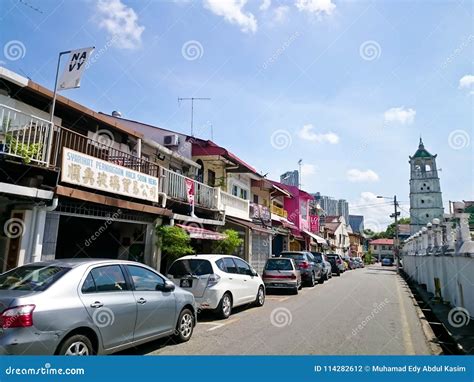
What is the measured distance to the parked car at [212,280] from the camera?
29.3 feet

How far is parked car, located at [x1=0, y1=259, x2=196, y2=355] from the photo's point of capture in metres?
4.19

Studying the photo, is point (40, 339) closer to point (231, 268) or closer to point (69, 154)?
A: point (69, 154)

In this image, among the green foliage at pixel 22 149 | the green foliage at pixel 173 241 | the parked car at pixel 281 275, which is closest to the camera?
the green foliage at pixel 22 149

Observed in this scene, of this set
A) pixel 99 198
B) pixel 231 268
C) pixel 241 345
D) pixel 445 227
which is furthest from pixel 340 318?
pixel 99 198

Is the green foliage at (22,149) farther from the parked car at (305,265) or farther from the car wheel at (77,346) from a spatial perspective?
the parked car at (305,265)

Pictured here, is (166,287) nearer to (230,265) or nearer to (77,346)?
(77,346)

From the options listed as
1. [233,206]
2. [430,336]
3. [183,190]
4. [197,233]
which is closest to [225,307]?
[197,233]

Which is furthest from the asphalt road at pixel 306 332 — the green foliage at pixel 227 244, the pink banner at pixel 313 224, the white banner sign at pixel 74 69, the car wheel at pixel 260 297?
the pink banner at pixel 313 224

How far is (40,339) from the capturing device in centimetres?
422

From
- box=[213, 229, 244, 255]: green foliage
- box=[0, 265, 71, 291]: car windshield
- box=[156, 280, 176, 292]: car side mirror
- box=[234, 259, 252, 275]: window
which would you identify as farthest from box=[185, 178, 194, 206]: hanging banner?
box=[0, 265, 71, 291]: car windshield

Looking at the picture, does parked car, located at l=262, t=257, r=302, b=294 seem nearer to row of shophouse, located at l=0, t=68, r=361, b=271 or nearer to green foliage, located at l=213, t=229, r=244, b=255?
green foliage, located at l=213, t=229, r=244, b=255

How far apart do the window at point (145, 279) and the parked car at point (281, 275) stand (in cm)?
909

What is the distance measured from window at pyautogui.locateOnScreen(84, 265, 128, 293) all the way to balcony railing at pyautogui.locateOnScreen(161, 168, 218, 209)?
24.5 feet
